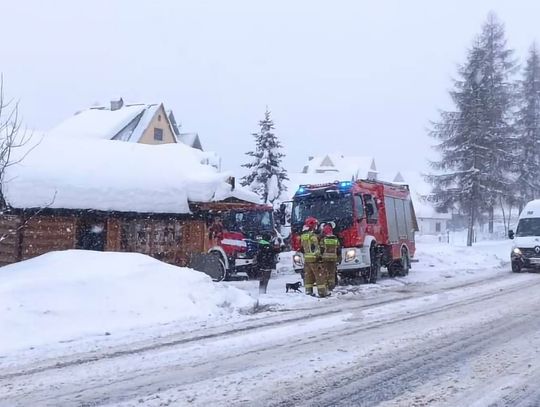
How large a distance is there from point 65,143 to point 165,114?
26.7 meters

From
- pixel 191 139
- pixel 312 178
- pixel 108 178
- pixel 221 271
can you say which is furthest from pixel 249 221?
pixel 312 178

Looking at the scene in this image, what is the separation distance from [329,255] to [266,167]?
27200 mm

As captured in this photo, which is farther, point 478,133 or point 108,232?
point 478,133

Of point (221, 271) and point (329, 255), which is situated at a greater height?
point (329, 255)

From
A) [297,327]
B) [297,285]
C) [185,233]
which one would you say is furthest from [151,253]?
[297,327]

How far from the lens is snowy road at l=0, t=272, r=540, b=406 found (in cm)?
555

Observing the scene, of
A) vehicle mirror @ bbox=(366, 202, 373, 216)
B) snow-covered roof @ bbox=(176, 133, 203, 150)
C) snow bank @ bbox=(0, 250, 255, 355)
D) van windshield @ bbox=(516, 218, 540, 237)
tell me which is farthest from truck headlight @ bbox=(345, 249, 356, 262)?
snow-covered roof @ bbox=(176, 133, 203, 150)

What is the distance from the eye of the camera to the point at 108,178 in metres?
17.8

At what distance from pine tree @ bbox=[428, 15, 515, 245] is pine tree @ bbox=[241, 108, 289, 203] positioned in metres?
10.1

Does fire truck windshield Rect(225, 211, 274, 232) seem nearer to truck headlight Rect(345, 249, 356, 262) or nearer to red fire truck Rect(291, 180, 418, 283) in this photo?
red fire truck Rect(291, 180, 418, 283)

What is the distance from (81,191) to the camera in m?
16.9

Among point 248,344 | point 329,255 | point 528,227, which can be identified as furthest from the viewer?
point 528,227

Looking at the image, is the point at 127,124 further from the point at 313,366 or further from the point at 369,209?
the point at 313,366

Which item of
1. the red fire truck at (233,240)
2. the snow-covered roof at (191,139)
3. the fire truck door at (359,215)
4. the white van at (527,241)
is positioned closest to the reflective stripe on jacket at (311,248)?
the fire truck door at (359,215)
